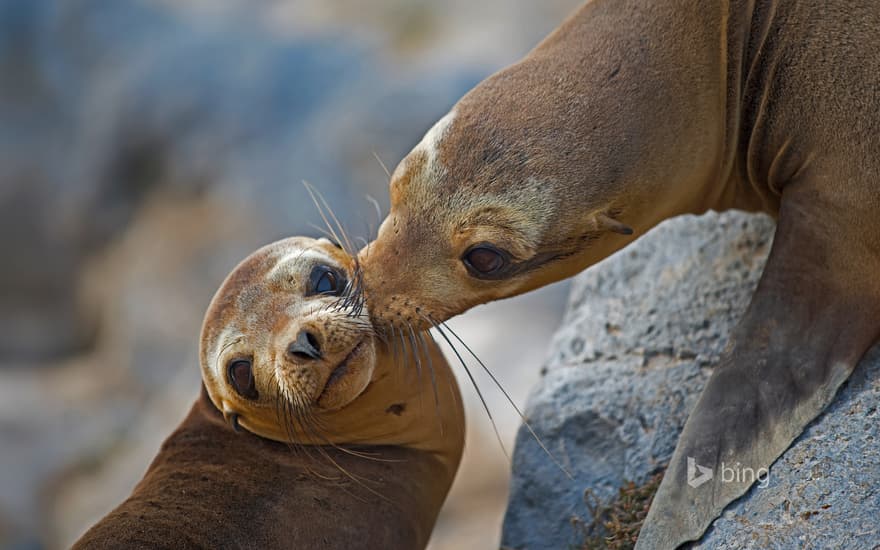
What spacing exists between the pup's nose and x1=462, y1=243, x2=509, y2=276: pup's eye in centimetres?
62

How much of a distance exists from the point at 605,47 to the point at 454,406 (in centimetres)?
171

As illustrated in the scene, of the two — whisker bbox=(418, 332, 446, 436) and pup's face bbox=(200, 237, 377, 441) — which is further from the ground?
pup's face bbox=(200, 237, 377, 441)

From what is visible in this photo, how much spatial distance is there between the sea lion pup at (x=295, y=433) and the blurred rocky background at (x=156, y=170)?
3.91m

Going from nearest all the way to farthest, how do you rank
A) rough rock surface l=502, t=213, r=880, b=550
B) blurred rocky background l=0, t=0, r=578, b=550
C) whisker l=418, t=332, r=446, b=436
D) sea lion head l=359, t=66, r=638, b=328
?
sea lion head l=359, t=66, r=638, b=328 → whisker l=418, t=332, r=446, b=436 → rough rock surface l=502, t=213, r=880, b=550 → blurred rocky background l=0, t=0, r=578, b=550

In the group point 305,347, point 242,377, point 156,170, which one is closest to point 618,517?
point 305,347

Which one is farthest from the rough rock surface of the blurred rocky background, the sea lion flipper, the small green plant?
the blurred rocky background

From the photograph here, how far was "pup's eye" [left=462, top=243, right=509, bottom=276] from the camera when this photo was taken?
3.68m

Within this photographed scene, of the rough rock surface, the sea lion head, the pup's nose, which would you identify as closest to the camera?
the sea lion head

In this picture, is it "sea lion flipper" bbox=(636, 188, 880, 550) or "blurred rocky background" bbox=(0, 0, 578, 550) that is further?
"blurred rocky background" bbox=(0, 0, 578, 550)

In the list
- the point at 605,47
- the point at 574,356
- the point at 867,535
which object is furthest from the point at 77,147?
the point at 867,535

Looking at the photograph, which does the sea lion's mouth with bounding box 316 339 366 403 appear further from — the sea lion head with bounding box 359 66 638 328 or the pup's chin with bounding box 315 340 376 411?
the sea lion head with bounding box 359 66 638 328

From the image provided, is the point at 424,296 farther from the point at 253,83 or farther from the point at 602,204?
the point at 253,83

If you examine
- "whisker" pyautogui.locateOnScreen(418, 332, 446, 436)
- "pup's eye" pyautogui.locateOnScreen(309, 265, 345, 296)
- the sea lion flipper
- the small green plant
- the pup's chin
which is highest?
"pup's eye" pyautogui.locateOnScreen(309, 265, 345, 296)

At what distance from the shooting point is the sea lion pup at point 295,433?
12.4 ft
